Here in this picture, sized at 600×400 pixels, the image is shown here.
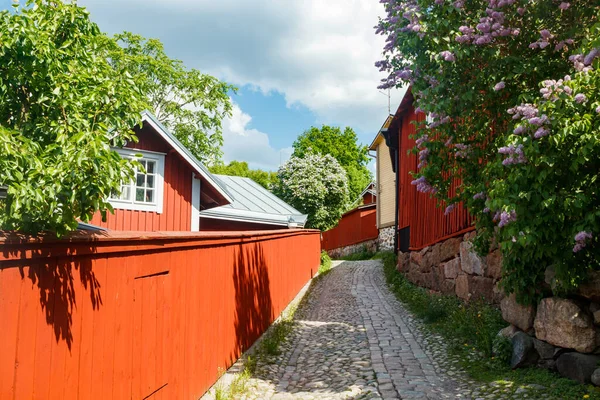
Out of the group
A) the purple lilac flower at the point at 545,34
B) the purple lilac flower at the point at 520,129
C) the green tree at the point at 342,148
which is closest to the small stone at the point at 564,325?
the purple lilac flower at the point at 520,129

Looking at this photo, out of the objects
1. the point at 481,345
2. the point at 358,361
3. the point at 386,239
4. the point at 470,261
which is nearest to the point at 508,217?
the point at 481,345

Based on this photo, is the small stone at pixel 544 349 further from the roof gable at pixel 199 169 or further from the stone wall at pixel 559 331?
the roof gable at pixel 199 169

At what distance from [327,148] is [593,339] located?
4813 cm

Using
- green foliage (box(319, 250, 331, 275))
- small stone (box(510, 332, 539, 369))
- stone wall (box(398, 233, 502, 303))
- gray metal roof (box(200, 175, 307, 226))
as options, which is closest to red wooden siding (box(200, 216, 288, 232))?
gray metal roof (box(200, 175, 307, 226))

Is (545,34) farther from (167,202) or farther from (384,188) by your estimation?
(384,188)

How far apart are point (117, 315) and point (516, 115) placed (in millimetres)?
3738

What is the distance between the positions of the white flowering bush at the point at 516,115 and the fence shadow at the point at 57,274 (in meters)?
3.45

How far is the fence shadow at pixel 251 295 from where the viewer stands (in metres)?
7.03

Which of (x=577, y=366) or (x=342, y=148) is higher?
(x=342, y=148)

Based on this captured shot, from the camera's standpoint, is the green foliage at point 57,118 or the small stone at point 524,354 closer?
the green foliage at point 57,118

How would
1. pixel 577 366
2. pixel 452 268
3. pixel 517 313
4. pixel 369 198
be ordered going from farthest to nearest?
pixel 369 198
pixel 452 268
pixel 517 313
pixel 577 366

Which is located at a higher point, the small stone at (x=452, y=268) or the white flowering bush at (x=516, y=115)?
the white flowering bush at (x=516, y=115)

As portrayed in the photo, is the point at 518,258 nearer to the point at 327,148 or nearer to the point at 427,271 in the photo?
the point at 427,271

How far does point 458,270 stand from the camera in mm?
9727
